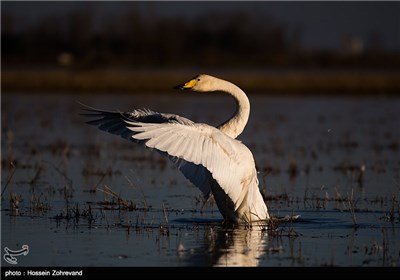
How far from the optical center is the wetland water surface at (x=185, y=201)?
8.58 m

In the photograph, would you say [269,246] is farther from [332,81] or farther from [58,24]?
[58,24]

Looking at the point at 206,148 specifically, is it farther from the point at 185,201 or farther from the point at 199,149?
the point at 185,201

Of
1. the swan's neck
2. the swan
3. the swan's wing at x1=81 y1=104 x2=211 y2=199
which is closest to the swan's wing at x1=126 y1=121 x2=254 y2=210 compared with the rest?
the swan

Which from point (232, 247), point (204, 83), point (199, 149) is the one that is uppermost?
point (204, 83)

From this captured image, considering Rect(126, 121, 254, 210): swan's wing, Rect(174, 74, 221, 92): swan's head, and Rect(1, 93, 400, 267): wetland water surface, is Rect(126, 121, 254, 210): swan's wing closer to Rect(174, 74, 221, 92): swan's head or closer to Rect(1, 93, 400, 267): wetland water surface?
Rect(1, 93, 400, 267): wetland water surface

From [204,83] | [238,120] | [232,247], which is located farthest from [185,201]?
[232,247]

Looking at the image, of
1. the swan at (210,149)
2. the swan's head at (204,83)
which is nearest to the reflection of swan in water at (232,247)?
the swan at (210,149)

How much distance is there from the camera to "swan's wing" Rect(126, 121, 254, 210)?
347 inches

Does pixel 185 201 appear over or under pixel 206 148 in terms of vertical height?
under

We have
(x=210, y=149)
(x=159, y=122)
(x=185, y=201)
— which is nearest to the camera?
(x=210, y=149)

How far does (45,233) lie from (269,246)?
220 cm

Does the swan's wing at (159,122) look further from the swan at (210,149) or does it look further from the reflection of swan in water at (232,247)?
the reflection of swan in water at (232,247)

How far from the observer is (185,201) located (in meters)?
11.8

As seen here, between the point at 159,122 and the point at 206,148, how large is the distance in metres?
1.18
